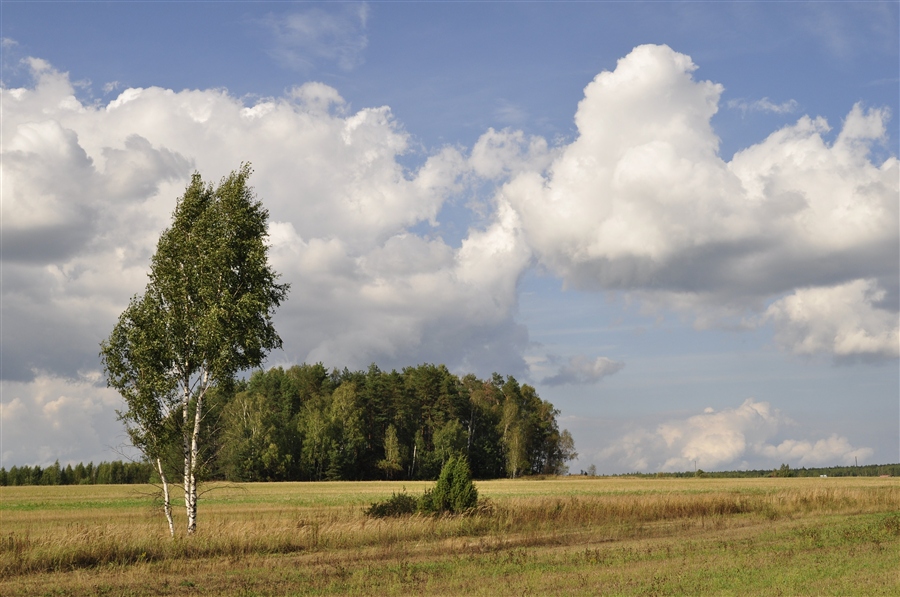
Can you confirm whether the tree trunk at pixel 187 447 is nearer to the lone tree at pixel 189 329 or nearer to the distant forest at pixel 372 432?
the lone tree at pixel 189 329

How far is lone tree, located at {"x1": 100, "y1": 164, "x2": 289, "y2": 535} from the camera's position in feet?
94.4

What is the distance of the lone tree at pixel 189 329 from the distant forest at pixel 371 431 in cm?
7728

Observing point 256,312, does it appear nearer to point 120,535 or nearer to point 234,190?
point 234,190

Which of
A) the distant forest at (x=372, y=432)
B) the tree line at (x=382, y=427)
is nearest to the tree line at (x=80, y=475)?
the distant forest at (x=372, y=432)

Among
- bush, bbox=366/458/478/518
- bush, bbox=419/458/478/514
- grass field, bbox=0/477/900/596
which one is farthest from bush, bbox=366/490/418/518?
grass field, bbox=0/477/900/596

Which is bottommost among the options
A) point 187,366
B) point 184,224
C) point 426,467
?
point 426,467

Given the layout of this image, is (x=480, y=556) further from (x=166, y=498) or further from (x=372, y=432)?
(x=372, y=432)

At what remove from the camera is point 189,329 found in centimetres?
2925

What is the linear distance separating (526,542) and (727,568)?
29.9ft

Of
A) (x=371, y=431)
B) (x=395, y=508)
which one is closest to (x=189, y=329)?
(x=395, y=508)

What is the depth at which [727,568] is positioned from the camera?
67.0ft

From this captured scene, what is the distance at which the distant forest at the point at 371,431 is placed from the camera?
108312mm

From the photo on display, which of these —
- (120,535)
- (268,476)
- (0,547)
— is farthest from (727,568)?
(268,476)

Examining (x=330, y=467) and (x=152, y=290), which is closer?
(x=152, y=290)
